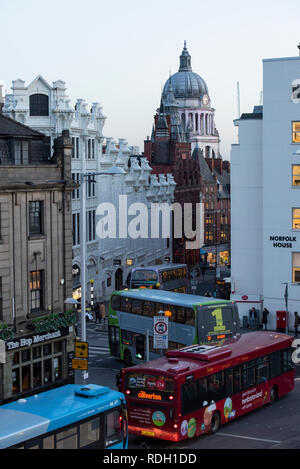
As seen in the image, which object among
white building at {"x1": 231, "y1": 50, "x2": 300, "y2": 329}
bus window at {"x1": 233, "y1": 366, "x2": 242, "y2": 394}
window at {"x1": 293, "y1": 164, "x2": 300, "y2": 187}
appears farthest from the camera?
window at {"x1": 293, "y1": 164, "x2": 300, "y2": 187}

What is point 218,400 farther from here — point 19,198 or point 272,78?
point 272,78

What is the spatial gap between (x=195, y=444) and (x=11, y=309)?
9501 millimetres

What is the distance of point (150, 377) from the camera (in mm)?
26750

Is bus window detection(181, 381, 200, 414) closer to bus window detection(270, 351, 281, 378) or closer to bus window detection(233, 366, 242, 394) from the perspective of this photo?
bus window detection(233, 366, 242, 394)

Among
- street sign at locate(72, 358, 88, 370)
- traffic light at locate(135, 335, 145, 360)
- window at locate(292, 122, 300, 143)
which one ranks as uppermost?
window at locate(292, 122, 300, 143)

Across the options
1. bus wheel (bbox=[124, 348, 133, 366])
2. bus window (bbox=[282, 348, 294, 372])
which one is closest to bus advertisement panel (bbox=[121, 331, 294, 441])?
bus window (bbox=[282, 348, 294, 372])

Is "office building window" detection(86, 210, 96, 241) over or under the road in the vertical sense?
over

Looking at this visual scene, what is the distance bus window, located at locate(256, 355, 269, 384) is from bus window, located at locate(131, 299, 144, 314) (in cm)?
923

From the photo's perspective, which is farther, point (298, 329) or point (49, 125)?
point (49, 125)

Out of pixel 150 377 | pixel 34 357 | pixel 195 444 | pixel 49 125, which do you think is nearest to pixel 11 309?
pixel 34 357

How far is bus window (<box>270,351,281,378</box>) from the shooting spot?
1273 inches

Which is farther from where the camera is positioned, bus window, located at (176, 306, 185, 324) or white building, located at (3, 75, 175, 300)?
white building, located at (3, 75, 175, 300)

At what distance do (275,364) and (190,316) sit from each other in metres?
4.97

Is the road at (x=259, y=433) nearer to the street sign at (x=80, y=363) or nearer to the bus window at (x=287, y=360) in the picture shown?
the bus window at (x=287, y=360)
